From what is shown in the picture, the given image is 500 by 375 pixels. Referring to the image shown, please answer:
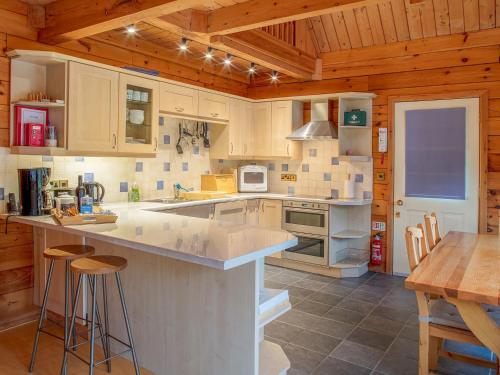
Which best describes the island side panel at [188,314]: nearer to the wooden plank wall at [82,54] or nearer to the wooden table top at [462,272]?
the wooden table top at [462,272]

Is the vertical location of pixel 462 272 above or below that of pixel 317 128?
below

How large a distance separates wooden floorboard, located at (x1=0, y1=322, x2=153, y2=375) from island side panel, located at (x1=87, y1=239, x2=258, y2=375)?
0.56 feet

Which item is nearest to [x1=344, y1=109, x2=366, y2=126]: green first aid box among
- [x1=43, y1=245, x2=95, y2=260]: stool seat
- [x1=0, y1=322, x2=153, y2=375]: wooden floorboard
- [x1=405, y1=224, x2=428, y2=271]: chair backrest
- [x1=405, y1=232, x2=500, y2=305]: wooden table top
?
[x1=405, y1=232, x2=500, y2=305]: wooden table top

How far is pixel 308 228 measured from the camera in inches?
194

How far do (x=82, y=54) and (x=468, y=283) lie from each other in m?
3.67

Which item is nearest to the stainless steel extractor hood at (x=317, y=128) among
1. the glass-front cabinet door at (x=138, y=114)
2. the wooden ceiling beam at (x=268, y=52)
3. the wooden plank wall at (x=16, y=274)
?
the wooden ceiling beam at (x=268, y=52)

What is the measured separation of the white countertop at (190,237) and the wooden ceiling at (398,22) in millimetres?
3000

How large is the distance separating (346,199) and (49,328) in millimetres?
3430

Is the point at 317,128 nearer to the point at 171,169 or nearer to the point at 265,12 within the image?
the point at 171,169

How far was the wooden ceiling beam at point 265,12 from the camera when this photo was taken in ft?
9.67

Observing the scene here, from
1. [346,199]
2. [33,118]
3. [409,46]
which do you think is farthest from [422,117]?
[33,118]

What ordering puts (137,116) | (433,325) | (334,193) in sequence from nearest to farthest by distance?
(433,325) < (137,116) < (334,193)

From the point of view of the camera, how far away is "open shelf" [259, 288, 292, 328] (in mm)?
2105

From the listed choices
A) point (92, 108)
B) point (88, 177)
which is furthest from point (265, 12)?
point (88, 177)
